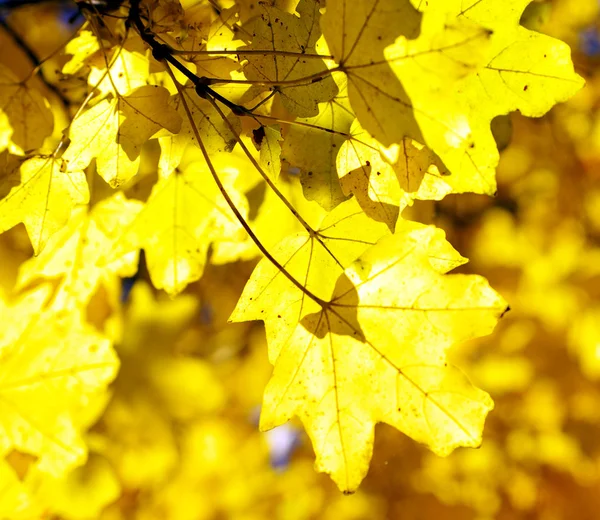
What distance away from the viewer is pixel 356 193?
92 cm

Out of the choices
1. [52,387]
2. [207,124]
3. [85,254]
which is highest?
[207,124]

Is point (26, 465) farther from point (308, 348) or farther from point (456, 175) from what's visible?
point (456, 175)

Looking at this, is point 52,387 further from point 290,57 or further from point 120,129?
point 290,57

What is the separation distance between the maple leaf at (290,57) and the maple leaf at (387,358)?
258mm

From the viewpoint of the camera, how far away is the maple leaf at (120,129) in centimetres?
97

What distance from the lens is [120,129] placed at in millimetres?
988

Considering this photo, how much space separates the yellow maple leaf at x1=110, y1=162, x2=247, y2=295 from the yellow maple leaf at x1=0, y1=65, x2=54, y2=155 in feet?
0.87

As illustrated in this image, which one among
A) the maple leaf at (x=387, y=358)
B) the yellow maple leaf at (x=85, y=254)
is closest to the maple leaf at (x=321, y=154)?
the maple leaf at (x=387, y=358)

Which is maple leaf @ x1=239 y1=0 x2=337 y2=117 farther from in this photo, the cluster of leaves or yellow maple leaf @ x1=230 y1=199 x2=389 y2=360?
yellow maple leaf @ x1=230 y1=199 x2=389 y2=360

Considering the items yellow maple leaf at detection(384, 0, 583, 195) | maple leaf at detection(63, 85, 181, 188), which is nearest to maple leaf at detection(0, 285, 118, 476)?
maple leaf at detection(63, 85, 181, 188)

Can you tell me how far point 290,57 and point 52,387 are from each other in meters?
0.98

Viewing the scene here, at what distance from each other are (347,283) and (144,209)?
1.91 feet

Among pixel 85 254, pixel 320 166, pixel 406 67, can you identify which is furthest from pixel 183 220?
pixel 406 67

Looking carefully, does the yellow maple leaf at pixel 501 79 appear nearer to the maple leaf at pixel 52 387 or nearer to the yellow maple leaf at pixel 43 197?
the yellow maple leaf at pixel 43 197
